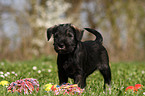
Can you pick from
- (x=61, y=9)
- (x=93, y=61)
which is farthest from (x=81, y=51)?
(x=61, y=9)

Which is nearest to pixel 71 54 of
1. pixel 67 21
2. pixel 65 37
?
pixel 65 37

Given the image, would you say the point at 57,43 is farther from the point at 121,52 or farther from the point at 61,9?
the point at 121,52

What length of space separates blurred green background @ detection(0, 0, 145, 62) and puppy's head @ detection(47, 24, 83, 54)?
35.5 feet

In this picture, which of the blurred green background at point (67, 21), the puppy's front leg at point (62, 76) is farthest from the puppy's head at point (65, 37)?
the blurred green background at point (67, 21)

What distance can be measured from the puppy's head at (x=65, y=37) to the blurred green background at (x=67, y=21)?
10.8 m

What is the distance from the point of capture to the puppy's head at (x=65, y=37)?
11.1 feet

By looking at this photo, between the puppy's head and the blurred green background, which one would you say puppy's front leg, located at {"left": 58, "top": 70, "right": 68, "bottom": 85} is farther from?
the blurred green background

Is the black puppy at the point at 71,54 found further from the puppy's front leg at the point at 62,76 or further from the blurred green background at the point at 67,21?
the blurred green background at the point at 67,21

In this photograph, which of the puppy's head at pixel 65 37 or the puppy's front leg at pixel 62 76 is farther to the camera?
the puppy's front leg at pixel 62 76

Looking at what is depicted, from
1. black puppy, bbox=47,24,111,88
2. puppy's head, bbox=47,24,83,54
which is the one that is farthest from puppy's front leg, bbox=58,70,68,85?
puppy's head, bbox=47,24,83,54

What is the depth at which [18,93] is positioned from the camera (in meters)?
3.44

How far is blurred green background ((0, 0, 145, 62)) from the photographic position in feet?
48.6

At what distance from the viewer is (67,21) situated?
14695 millimetres

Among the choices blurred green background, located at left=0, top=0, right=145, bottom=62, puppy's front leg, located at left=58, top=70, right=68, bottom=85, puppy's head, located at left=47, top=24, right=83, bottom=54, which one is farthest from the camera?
blurred green background, located at left=0, top=0, right=145, bottom=62
